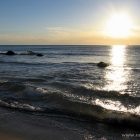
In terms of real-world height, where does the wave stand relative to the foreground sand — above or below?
above

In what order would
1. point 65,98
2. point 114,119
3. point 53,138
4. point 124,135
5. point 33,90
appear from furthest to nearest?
1. point 33,90
2. point 65,98
3. point 114,119
4. point 124,135
5. point 53,138

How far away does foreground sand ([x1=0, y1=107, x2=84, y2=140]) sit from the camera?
601 cm

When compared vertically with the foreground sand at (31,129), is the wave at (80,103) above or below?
above

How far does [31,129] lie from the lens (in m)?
6.55

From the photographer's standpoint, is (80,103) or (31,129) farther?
(80,103)

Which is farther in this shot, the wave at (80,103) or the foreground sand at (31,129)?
the wave at (80,103)

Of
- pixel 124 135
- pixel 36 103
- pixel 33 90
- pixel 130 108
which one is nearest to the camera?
pixel 124 135

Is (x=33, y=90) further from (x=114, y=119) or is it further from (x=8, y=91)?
(x=114, y=119)

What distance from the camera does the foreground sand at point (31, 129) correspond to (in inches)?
237

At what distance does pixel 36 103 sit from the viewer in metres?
9.71

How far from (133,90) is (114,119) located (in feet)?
17.9

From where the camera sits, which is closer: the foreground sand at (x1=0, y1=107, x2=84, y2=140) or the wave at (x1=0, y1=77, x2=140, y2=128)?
the foreground sand at (x1=0, y1=107, x2=84, y2=140)

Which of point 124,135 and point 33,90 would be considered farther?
point 33,90

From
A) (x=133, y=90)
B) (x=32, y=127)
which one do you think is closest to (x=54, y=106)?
(x=32, y=127)
